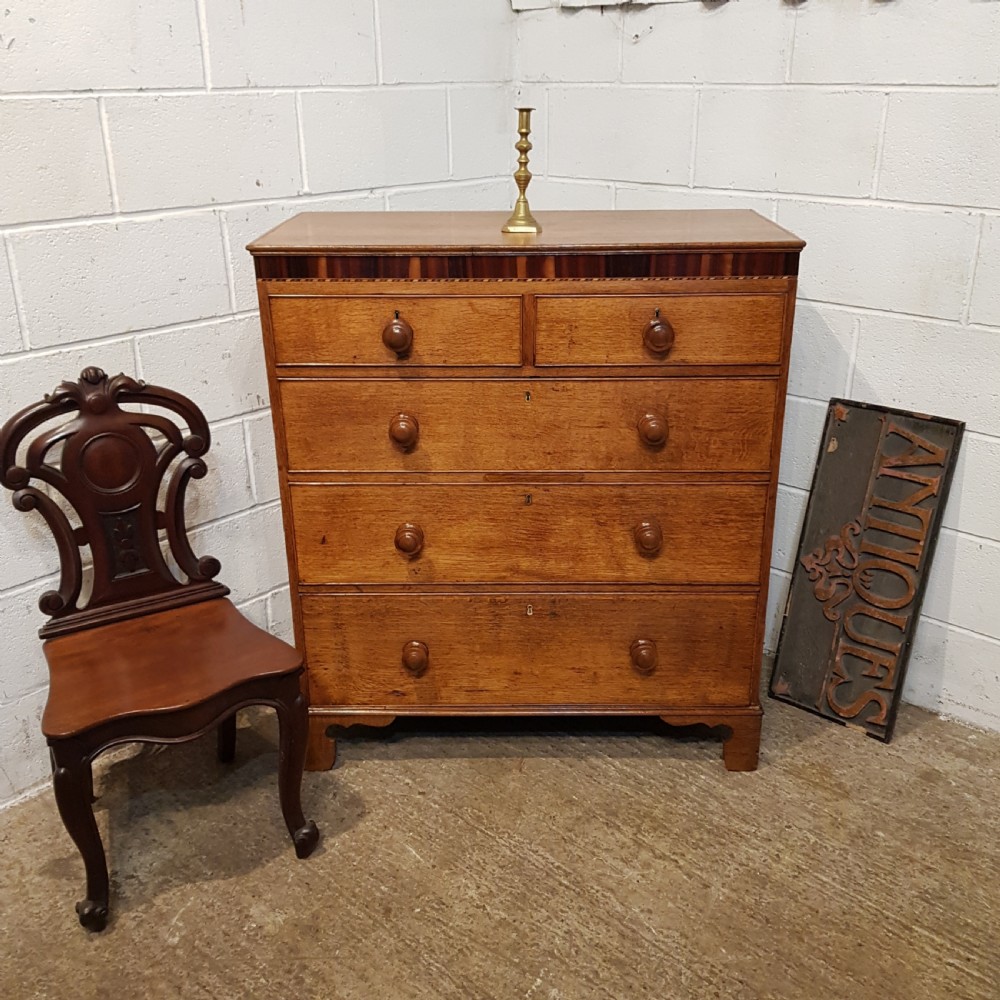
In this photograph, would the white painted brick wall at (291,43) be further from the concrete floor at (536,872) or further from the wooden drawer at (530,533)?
the concrete floor at (536,872)

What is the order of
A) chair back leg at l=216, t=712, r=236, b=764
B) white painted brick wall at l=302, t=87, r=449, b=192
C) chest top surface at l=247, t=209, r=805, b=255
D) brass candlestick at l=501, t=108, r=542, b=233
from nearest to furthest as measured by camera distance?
chest top surface at l=247, t=209, r=805, b=255, brass candlestick at l=501, t=108, r=542, b=233, chair back leg at l=216, t=712, r=236, b=764, white painted brick wall at l=302, t=87, r=449, b=192

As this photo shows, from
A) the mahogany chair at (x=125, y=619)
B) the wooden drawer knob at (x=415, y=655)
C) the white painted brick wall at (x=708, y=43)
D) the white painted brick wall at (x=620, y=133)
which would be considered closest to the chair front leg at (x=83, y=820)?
the mahogany chair at (x=125, y=619)

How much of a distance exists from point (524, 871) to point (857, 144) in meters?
1.67

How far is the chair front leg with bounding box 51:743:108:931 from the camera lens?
1.57 m

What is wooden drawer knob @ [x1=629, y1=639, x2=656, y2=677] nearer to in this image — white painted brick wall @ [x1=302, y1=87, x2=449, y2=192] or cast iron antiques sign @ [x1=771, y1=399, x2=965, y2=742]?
cast iron antiques sign @ [x1=771, y1=399, x2=965, y2=742]

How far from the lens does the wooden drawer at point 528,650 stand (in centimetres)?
197

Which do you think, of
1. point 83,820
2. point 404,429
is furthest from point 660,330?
point 83,820

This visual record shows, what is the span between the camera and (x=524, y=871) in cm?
183

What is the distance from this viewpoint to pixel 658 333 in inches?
68.5

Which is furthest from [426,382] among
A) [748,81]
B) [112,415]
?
[748,81]

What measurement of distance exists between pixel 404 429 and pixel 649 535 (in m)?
0.51

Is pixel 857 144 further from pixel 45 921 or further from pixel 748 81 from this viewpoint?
pixel 45 921

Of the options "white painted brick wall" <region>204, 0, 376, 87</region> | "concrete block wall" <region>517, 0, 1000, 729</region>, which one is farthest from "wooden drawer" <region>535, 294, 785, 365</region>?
"white painted brick wall" <region>204, 0, 376, 87</region>

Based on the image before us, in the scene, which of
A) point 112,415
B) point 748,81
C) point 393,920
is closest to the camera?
point 393,920
